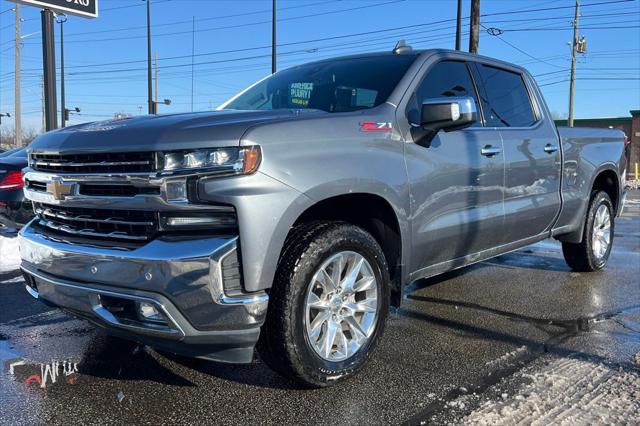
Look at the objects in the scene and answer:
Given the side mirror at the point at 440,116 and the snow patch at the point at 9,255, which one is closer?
the side mirror at the point at 440,116

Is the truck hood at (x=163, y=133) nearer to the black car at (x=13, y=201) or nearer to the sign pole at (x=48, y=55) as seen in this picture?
the black car at (x=13, y=201)

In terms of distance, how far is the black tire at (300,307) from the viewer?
2863mm

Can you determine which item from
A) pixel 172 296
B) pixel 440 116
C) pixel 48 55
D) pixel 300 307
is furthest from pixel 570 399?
pixel 48 55

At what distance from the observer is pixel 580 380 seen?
10.8 ft

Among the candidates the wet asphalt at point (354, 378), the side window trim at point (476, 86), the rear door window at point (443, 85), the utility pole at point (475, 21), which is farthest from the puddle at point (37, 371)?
the utility pole at point (475, 21)

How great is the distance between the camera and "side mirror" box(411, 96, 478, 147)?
3477mm

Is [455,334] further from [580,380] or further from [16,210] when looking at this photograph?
[16,210]

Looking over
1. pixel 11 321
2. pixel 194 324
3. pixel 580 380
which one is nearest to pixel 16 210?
pixel 11 321

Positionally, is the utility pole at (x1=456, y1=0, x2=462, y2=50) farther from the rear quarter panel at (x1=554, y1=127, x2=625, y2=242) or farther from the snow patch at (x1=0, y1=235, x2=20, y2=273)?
the snow patch at (x1=0, y1=235, x2=20, y2=273)

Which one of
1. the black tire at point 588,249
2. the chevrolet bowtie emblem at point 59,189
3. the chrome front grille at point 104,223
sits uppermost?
the chevrolet bowtie emblem at point 59,189

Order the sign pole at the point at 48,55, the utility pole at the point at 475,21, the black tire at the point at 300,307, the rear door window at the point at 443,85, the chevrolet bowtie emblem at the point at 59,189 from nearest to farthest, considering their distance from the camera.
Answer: the black tire at the point at 300,307
the chevrolet bowtie emblem at the point at 59,189
the rear door window at the point at 443,85
the sign pole at the point at 48,55
the utility pole at the point at 475,21

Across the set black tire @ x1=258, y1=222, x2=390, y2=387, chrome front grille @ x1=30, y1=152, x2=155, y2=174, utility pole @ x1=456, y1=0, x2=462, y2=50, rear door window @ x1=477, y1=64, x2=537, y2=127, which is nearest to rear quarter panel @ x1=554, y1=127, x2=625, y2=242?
rear door window @ x1=477, y1=64, x2=537, y2=127

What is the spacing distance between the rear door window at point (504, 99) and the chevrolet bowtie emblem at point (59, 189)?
3065mm

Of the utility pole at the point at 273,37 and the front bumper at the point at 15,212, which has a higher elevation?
the utility pole at the point at 273,37
